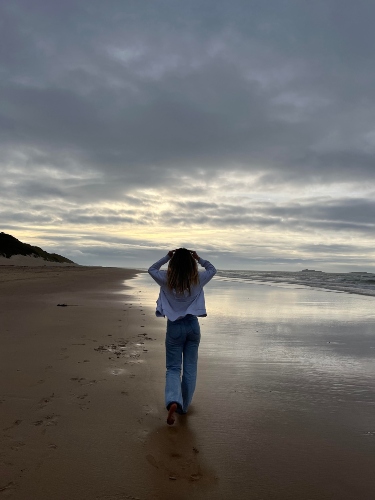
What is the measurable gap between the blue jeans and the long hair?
14.7 inches

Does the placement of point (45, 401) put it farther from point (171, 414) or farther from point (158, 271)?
point (158, 271)

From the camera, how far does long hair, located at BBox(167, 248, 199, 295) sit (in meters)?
4.76

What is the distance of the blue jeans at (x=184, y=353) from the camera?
15.8ft

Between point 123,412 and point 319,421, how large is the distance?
7.13ft

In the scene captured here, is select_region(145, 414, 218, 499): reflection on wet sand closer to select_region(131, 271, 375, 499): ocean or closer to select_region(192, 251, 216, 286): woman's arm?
select_region(131, 271, 375, 499): ocean

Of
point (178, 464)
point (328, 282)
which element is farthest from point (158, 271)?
point (328, 282)

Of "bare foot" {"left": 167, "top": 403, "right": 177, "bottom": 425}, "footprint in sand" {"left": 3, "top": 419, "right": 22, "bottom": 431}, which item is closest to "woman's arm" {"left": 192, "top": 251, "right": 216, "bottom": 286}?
"bare foot" {"left": 167, "top": 403, "right": 177, "bottom": 425}

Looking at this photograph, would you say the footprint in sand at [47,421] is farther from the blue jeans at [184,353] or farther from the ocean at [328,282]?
the ocean at [328,282]

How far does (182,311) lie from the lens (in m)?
4.78

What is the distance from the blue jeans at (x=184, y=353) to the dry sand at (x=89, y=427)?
1.34ft

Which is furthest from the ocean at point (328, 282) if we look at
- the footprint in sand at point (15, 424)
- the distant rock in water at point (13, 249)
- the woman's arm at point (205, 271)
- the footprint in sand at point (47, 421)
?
the distant rock in water at point (13, 249)

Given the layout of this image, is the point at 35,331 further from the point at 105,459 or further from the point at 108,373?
the point at 105,459

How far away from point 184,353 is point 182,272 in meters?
1.00

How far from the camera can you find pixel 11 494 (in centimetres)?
299
